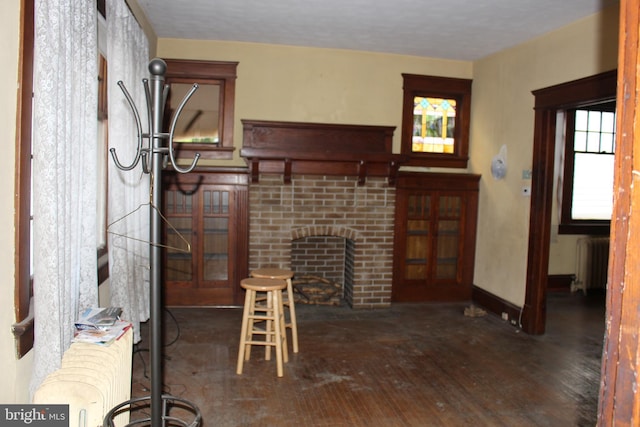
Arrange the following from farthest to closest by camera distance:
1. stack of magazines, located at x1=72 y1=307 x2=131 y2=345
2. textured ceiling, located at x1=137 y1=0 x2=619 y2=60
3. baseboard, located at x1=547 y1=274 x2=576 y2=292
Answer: baseboard, located at x1=547 y1=274 x2=576 y2=292, textured ceiling, located at x1=137 y1=0 x2=619 y2=60, stack of magazines, located at x1=72 y1=307 x2=131 y2=345

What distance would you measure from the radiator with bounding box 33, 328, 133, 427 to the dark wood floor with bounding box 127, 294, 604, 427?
2.76 ft

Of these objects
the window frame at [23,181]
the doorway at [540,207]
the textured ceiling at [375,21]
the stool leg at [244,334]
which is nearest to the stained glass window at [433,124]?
the textured ceiling at [375,21]

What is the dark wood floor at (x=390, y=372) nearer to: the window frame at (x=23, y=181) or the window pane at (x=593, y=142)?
the window frame at (x=23, y=181)

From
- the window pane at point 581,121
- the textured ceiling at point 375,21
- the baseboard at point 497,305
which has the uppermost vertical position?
the textured ceiling at point 375,21

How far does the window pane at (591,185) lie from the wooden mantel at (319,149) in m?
2.80

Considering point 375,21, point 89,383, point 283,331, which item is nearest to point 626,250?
point 89,383

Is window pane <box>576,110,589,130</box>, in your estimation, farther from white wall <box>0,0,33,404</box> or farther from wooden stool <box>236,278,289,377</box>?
white wall <box>0,0,33,404</box>

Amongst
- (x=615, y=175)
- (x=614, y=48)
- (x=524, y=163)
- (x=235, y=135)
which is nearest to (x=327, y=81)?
(x=235, y=135)

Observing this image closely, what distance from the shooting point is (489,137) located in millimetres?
5352

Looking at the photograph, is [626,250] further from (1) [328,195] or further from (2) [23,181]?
(1) [328,195]

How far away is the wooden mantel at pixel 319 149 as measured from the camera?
506cm

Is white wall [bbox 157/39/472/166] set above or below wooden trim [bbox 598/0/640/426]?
above

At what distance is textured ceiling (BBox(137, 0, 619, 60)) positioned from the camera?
3.90m

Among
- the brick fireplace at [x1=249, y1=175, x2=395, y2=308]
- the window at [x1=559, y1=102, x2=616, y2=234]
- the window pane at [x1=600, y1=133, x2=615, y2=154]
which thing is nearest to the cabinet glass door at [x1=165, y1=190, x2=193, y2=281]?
the brick fireplace at [x1=249, y1=175, x2=395, y2=308]
